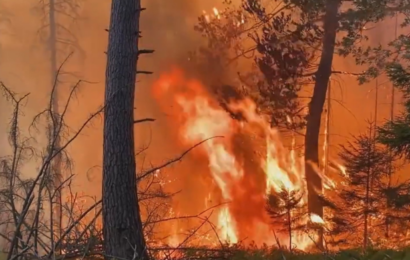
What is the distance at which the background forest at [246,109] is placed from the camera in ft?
36.4

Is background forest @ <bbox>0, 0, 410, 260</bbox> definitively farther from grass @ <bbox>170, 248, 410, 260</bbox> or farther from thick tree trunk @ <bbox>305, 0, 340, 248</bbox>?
grass @ <bbox>170, 248, 410, 260</bbox>

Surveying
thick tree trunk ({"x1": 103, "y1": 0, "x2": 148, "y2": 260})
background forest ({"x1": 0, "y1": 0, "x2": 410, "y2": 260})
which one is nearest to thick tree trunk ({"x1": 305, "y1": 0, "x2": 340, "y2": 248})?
background forest ({"x1": 0, "y1": 0, "x2": 410, "y2": 260})

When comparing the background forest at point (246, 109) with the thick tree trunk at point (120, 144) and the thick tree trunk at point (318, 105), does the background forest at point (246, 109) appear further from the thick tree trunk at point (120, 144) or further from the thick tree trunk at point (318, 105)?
the thick tree trunk at point (120, 144)

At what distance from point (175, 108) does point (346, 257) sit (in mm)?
7996

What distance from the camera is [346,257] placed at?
260 inches

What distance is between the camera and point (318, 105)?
38.9 feet

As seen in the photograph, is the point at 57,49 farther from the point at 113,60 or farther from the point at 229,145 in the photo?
the point at 113,60

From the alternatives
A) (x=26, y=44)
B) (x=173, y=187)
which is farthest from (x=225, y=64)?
(x=26, y=44)

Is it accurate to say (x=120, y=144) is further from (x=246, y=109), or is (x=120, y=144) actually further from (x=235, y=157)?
(x=235, y=157)

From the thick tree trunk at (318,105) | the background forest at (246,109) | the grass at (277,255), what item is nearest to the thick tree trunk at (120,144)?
the grass at (277,255)

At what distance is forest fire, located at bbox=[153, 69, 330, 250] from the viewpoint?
12422mm

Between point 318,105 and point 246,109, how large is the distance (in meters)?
1.73

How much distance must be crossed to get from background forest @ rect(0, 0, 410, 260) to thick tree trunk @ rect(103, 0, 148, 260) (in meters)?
2.88

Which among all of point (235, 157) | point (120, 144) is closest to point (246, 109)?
point (235, 157)
